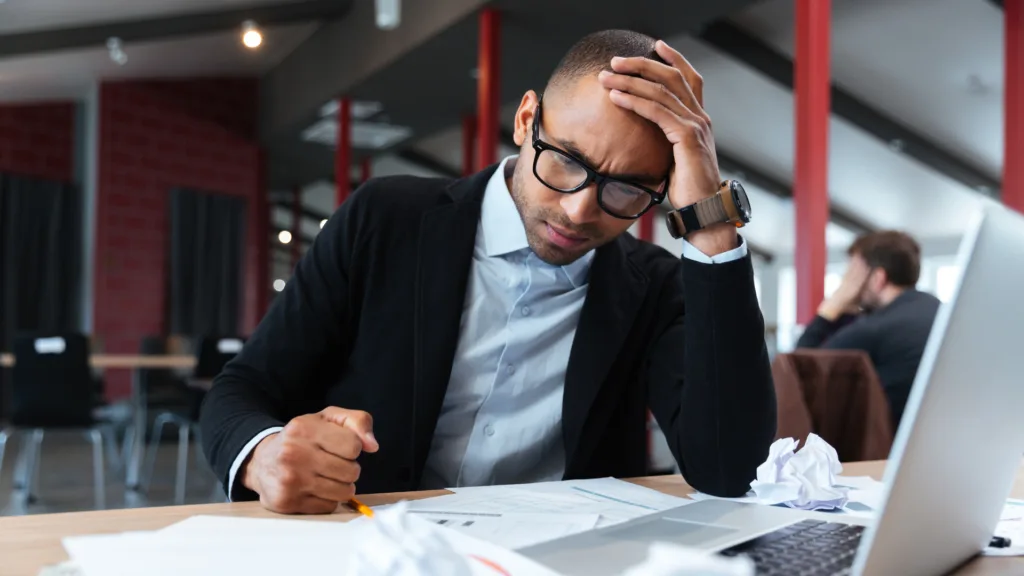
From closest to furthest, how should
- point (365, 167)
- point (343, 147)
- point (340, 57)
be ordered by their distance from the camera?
point (340, 57), point (343, 147), point (365, 167)

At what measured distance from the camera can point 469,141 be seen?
27.5 ft

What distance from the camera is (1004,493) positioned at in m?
0.79

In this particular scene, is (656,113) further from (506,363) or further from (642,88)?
(506,363)

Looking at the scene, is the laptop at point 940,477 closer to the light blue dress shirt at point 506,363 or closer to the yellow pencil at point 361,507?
the yellow pencil at point 361,507

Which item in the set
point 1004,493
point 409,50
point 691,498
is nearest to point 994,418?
point 1004,493

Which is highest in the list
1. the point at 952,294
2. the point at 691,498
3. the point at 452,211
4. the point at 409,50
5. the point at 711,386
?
the point at 409,50

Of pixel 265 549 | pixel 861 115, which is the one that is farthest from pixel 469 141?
pixel 265 549

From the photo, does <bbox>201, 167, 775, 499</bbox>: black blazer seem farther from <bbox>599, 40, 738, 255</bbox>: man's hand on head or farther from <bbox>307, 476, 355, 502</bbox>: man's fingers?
<bbox>307, 476, 355, 502</bbox>: man's fingers

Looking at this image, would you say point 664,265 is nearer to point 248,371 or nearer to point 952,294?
point 248,371

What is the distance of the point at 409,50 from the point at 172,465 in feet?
11.7

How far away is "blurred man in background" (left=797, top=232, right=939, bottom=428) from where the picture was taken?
9.32 feet

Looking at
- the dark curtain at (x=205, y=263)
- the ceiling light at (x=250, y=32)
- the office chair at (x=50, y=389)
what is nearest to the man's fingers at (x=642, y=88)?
the office chair at (x=50, y=389)

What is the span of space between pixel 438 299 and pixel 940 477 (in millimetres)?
759

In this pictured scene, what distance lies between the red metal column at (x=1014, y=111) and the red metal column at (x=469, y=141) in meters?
4.77
